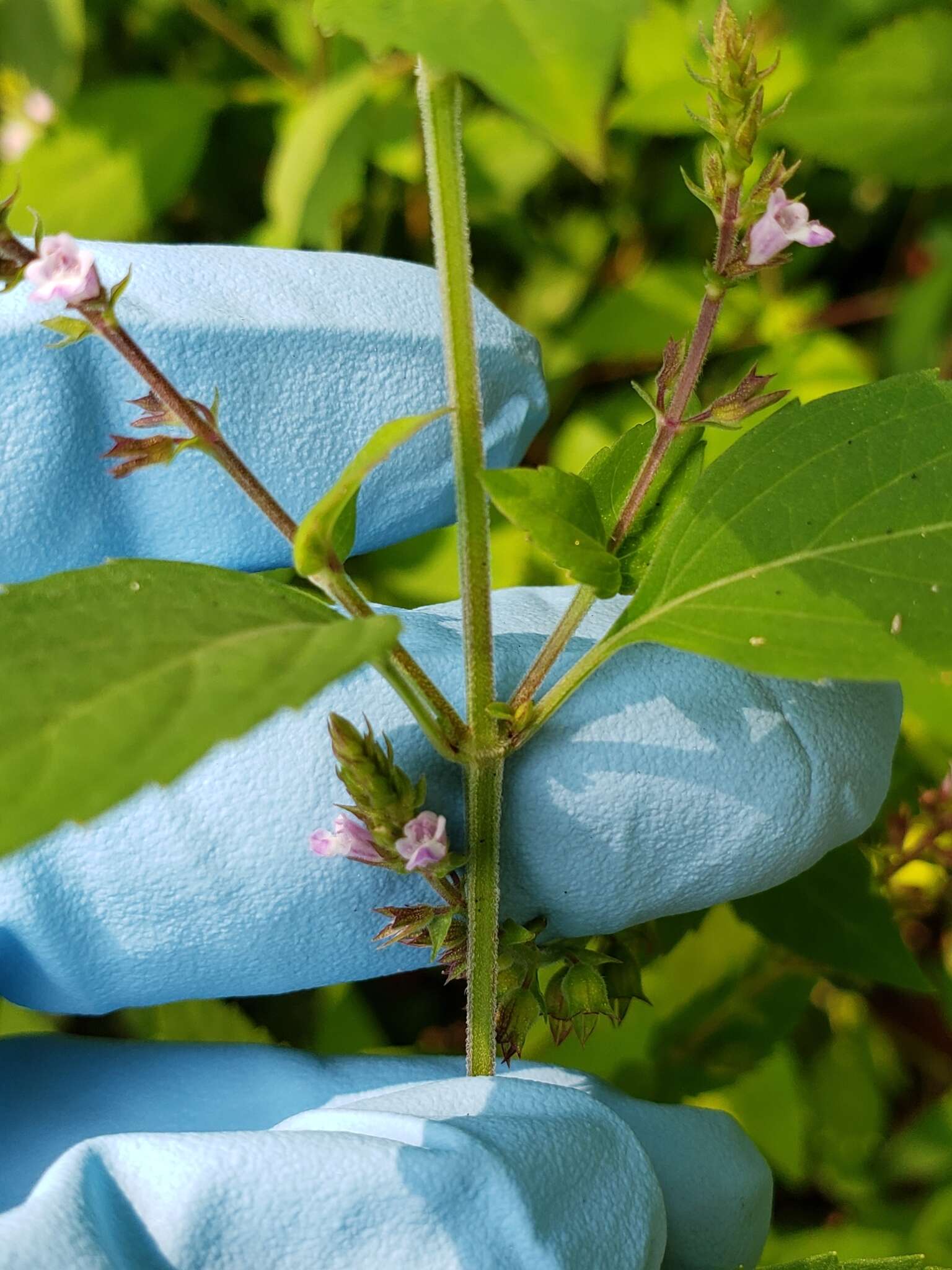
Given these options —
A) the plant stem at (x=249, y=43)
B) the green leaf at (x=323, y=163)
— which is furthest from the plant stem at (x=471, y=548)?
the plant stem at (x=249, y=43)

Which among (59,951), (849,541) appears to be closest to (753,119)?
(849,541)

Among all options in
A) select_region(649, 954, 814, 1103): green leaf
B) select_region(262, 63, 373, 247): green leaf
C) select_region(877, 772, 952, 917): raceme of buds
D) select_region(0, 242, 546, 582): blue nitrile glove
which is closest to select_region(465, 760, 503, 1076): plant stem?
select_region(0, 242, 546, 582): blue nitrile glove

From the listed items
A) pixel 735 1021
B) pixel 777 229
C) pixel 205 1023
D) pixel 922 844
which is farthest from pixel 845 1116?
pixel 777 229

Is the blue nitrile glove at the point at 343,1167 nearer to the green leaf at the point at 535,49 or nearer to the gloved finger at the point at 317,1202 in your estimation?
the gloved finger at the point at 317,1202

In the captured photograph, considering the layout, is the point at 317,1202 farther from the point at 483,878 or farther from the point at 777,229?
the point at 777,229

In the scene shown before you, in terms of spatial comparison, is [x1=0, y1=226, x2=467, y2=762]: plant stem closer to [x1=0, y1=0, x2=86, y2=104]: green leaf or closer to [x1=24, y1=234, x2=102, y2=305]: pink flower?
[x1=24, y1=234, x2=102, y2=305]: pink flower
